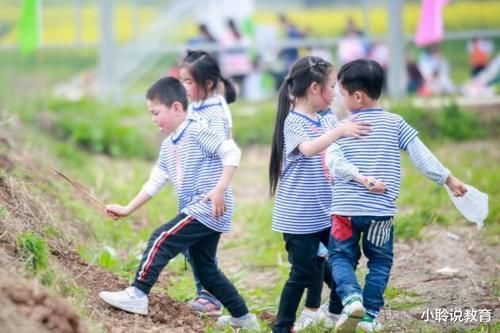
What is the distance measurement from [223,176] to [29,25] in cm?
617

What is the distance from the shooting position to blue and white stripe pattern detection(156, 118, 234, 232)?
659 centimetres

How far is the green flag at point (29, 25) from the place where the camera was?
467 inches

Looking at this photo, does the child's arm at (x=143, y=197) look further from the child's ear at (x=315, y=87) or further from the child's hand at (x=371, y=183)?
the child's hand at (x=371, y=183)

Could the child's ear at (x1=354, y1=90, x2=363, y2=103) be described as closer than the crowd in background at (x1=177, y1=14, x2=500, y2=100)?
Yes

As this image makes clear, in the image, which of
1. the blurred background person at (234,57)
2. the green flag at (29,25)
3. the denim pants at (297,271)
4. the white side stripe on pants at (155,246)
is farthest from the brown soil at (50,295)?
the blurred background person at (234,57)

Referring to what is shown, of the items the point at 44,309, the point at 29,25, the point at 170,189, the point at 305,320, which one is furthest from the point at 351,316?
the point at 29,25

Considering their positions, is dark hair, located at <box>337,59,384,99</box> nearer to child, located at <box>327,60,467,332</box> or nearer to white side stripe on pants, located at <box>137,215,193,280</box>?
child, located at <box>327,60,467,332</box>

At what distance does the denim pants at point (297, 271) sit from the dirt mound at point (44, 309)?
1.59 m

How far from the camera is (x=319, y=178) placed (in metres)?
6.36

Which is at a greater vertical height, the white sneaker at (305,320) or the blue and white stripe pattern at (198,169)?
the blue and white stripe pattern at (198,169)

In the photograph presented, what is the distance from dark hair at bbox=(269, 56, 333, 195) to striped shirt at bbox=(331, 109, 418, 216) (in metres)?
0.38

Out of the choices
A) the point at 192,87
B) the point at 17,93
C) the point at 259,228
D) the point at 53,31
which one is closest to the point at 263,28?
the point at 53,31

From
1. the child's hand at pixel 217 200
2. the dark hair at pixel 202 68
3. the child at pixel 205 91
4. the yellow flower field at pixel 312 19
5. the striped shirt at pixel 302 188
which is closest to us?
the striped shirt at pixel 302 188

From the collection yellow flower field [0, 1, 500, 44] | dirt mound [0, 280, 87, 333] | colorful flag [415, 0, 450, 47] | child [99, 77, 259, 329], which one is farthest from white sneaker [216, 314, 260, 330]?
yellow flower field [0, 1, 500, 44]
